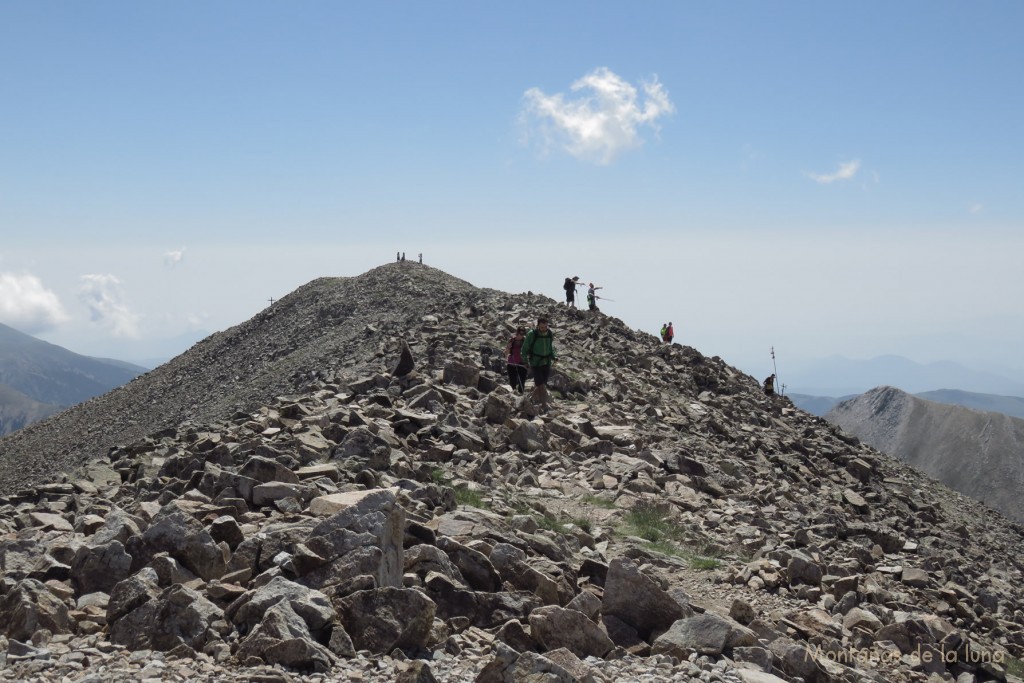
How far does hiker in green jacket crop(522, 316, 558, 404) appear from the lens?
2288 cm

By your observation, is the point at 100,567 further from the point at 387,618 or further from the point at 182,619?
the point at 387,618

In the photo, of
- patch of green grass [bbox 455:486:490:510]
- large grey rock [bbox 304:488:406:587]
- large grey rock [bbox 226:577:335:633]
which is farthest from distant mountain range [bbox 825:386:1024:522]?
large grey rock [bbox 226:577:335:633]

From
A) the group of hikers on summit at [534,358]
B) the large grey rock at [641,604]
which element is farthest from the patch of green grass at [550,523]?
the group of hikers on summit at [534,358]

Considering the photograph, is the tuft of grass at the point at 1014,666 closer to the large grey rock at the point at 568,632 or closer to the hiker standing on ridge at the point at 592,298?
the large grey rock at the point at 568,632

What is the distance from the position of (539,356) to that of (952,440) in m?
74.8

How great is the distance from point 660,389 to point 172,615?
25.5 m

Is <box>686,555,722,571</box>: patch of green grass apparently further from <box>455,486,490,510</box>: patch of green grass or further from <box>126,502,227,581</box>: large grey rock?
<box>126,502,227,581</box>: large grey rock

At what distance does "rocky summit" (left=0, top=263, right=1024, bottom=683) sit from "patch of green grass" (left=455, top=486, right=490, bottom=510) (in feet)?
0.23

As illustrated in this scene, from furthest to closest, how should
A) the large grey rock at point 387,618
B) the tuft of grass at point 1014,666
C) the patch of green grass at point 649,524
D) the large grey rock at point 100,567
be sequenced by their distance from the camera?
the patch of green grass at point 649,524, the tuft of grass at point 1014,666, the large grey rock at point 100,567, the large grey rock at point 387,618

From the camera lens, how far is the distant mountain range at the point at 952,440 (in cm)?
7600

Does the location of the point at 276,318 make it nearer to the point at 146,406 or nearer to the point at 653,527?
the point at 146,406

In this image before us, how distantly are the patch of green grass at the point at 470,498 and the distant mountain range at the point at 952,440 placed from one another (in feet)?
227

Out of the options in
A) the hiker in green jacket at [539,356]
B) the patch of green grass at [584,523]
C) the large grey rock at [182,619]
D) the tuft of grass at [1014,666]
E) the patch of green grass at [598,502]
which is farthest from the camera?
the hiker in green jacket at [539,356]

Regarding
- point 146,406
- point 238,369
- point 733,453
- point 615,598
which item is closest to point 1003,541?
point 733,453
